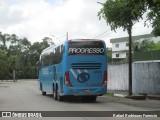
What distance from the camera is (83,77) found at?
80.3ft

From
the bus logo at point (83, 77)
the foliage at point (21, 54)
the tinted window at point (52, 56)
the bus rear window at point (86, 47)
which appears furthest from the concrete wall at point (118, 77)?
the foliage at point (21, 54)

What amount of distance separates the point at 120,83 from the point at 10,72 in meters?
83.7

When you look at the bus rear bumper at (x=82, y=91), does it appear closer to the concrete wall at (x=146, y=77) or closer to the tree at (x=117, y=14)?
the tree at (x=117, y=14)

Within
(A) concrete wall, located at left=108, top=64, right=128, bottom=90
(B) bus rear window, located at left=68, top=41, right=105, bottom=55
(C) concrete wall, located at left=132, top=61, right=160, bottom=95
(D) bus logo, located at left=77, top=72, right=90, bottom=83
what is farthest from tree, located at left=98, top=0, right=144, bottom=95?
(A) concrete wall, located at left=108, top=64, right=128, bottom=90

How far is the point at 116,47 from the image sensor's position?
406ft

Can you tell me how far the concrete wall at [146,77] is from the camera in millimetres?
29984

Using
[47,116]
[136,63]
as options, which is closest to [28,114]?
[47,116]

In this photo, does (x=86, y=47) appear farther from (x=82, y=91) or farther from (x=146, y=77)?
(x=146, y=77)

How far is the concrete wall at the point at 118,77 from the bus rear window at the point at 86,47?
11.9 m

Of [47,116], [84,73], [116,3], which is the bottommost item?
[47,116]

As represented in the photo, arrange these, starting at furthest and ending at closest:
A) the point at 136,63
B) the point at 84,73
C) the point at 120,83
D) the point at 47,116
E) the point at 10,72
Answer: the point at 10,72 < the point at 120,83 < the point at 136,63 < the point at 84,73 < the point at 47,116

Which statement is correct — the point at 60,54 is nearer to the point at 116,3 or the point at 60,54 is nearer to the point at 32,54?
the point at 116,3

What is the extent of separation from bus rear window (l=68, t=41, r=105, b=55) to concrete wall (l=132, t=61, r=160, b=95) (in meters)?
6.62

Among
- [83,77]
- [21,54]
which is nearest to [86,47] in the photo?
[83,77]
